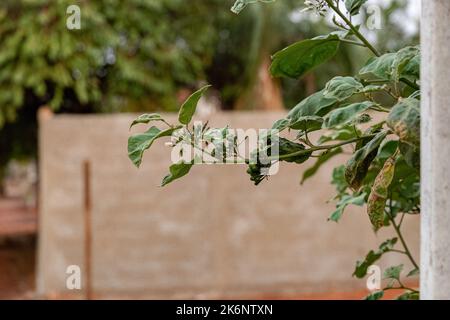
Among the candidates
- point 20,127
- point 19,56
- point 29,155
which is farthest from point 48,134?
point 29,155

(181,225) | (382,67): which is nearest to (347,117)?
(382,67)

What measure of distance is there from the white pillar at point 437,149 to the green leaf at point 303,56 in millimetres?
444

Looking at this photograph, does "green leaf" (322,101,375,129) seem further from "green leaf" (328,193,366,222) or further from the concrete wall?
the concrete wall

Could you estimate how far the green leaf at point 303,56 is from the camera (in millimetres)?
1233

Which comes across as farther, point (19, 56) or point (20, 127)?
point (20, 127)

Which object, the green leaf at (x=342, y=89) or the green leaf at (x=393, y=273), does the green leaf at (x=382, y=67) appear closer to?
the green leaf at (x=342, y=89)

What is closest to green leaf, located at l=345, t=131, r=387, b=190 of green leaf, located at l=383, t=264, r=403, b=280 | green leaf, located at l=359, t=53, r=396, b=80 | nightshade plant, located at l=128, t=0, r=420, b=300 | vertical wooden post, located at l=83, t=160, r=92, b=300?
nightshade plant, located at l=128, t=0, r=420, b=300

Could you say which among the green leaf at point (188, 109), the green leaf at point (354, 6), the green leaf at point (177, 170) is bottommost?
the green leaf at point (177, 170)

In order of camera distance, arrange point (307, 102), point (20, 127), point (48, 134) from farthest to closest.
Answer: point (20, 127)
point (48, 134)
point (307, 102)

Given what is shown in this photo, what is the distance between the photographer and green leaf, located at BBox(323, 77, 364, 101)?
110cm

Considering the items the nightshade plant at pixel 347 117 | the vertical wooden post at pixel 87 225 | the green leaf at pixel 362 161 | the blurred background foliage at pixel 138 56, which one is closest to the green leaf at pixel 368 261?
the nightshade plant at pixel 347 117
